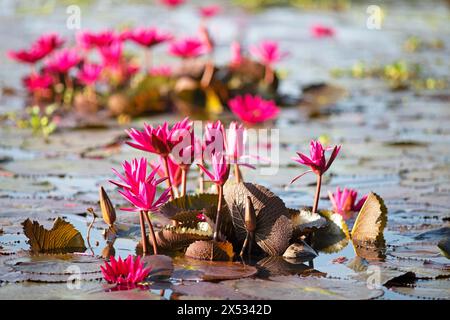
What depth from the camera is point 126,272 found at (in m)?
3.02

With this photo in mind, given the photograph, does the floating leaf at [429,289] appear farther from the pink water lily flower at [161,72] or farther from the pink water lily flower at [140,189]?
the pink water lily flower at [161,72]

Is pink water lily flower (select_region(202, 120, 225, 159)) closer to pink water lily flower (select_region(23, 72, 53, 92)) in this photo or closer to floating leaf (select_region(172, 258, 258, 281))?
floating leaf (select_region(172, 258, 258, 281))

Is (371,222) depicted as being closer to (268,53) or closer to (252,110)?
(252,110)

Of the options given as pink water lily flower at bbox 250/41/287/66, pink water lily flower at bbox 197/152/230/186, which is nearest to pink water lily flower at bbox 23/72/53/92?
pink water lily flower at bbox 250/41/287/66

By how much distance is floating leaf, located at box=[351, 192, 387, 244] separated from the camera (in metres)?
3.57

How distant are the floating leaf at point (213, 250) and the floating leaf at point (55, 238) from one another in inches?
18.1

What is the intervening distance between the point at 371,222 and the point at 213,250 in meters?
0.68

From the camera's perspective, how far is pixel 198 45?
7.30 meters

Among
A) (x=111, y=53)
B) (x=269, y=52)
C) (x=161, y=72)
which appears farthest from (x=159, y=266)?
(x=161, y=72)

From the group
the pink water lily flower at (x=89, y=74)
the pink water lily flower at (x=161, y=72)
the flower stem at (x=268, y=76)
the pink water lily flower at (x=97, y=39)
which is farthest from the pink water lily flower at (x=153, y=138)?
the flower stem at (x=268, y=76)

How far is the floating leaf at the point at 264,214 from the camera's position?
3383mm
